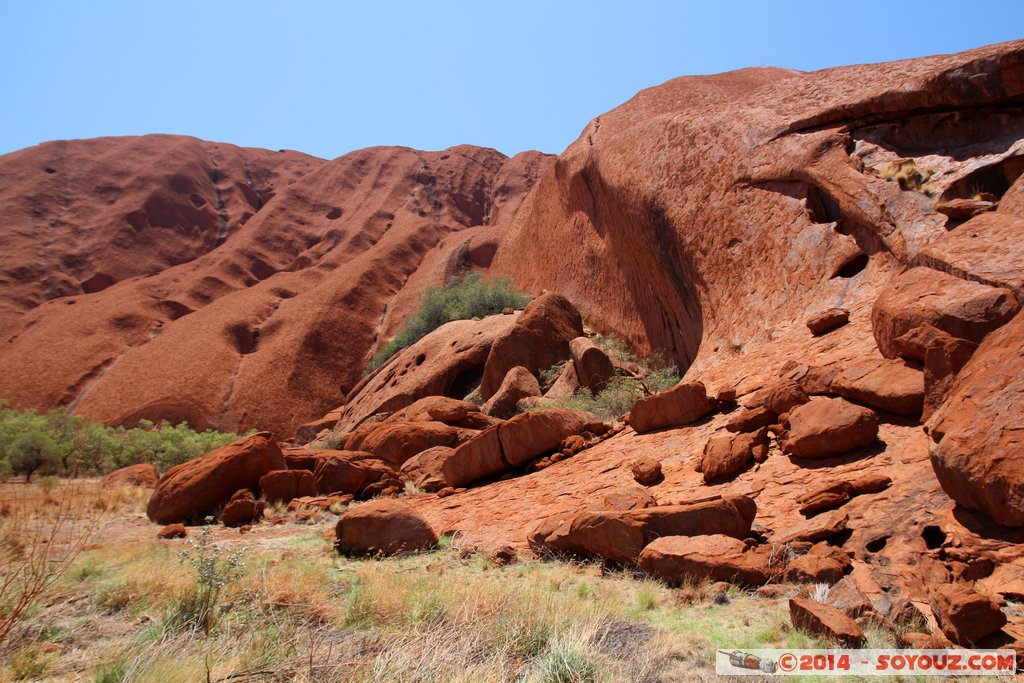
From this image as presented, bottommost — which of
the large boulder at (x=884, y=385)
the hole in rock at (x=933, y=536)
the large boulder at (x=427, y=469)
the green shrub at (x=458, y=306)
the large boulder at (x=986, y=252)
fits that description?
the large boulder at (x=427, y=469)

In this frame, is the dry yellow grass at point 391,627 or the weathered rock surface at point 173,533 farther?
the weathered rock surface at point 173,533

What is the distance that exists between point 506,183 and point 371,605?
56.5 metres

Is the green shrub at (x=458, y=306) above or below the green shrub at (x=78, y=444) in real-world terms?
above

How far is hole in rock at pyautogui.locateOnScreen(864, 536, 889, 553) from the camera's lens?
4562 mm

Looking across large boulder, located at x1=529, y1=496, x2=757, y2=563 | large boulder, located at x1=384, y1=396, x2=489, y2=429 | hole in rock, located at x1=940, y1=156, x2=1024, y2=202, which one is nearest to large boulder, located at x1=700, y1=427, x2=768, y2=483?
large boulder, located at x1=529, y1=496, x2=757, y2=563

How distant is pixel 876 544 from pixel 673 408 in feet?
13.5

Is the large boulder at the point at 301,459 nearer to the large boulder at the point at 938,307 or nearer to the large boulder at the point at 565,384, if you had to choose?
the large boulder at the point at 565,384

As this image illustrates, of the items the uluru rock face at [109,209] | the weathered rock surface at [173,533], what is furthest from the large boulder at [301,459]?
the uluru rock face at [109,209]

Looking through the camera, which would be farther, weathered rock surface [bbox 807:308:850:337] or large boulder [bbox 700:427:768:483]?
weathered rock surface [bbox 807:308:850:337]

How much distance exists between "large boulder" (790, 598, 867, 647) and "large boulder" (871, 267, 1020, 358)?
126 inches

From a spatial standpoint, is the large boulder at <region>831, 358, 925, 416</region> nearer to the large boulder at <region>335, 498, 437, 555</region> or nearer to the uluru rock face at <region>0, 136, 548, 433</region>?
the large boulder at <region>335, 498, 437, 555</region>

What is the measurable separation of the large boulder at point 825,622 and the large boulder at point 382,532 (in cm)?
404

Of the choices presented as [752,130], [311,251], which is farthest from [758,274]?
[311,251]

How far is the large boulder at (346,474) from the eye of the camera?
11.2 m
